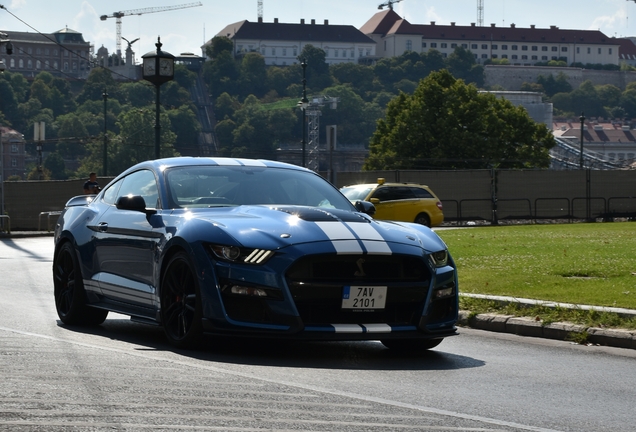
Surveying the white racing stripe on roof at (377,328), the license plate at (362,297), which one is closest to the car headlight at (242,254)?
the license plate at (362,297)

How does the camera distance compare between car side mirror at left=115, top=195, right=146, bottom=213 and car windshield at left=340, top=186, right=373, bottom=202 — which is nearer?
car side mirror at left=115, top=195, right=146, bottom=213

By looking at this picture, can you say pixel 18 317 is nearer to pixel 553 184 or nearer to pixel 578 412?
pixel 578 412

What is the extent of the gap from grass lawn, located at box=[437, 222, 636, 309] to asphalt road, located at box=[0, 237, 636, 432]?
2691 mm

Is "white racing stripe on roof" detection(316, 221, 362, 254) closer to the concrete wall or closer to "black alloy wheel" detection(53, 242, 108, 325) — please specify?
"black alloy wheel" detection(53, 242, 108, 325)

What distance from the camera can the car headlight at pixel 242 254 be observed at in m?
7.78

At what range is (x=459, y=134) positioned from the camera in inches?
3246

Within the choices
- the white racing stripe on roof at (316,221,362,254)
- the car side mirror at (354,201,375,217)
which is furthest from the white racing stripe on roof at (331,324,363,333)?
the car side mirror at (354,201,375,217)

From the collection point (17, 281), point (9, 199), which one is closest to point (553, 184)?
point (9, 199)

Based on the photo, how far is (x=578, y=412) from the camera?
6.21m

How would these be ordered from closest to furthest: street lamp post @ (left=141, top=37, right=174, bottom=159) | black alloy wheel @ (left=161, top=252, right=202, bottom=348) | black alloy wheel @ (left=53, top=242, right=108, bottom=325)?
black alloy wheel @ (left=161, top=252, right=202, bottom=348)
black alloy wheel @ (left=53, top=242, right=108, bottom=325)
street lamp post @ (left=141, top=37, right=174, bottom=159)

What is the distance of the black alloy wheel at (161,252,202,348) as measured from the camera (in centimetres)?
805

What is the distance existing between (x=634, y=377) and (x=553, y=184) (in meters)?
39.1

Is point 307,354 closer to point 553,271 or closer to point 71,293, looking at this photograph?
point 71,293

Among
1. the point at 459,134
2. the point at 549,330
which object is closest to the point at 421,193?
the point at 549,330
